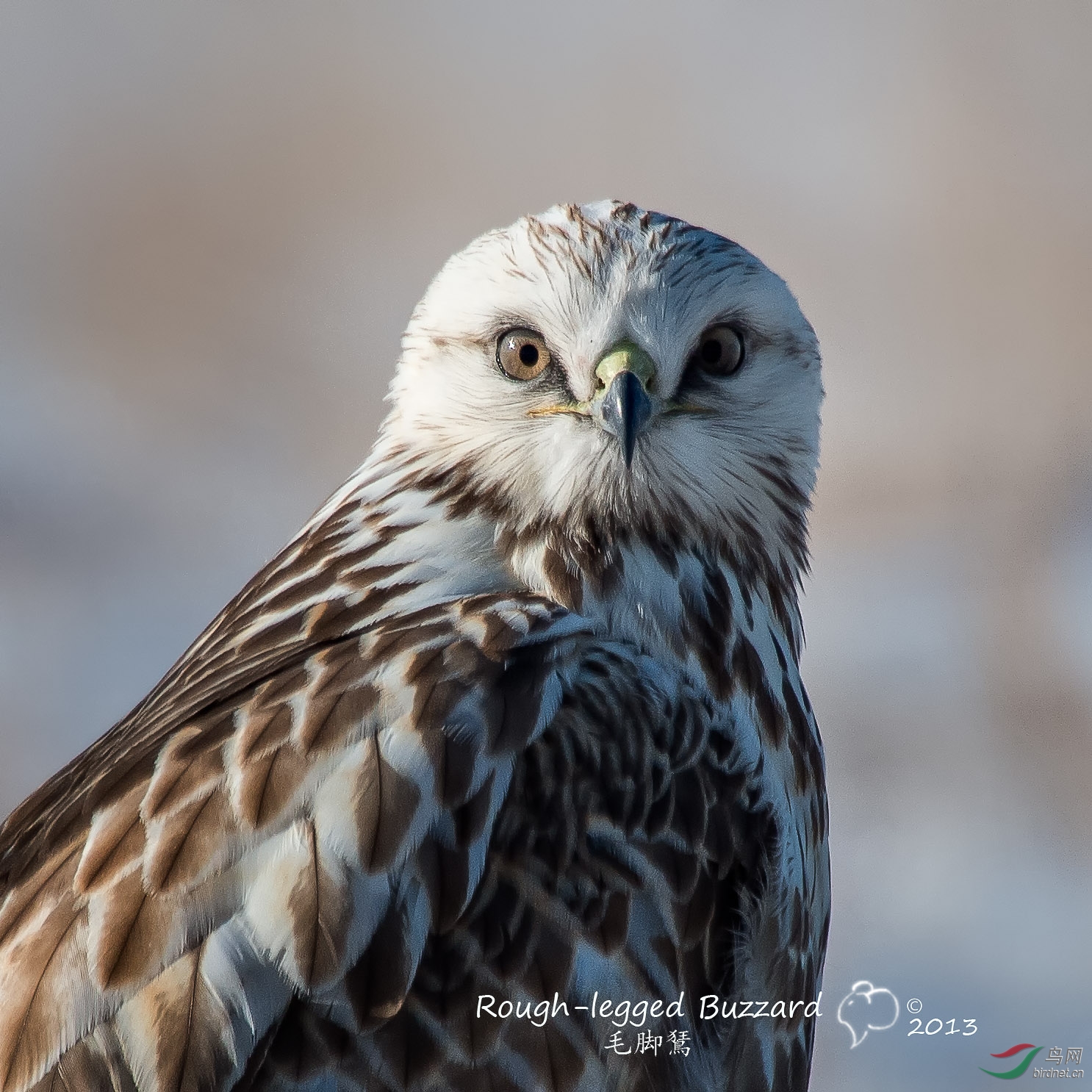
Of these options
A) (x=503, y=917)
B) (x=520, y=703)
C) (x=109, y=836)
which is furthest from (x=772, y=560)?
(x=109, y=836)

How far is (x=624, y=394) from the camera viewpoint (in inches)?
94.5

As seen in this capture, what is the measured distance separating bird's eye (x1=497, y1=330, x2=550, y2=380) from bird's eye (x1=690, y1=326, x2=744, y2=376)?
0.81 feet

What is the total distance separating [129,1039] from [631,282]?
1.33m

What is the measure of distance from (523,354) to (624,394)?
242mm

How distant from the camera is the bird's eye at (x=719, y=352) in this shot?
2570 millimetres

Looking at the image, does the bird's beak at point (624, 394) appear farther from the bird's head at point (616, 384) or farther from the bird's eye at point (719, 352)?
the bird's eye at point (719, 352)

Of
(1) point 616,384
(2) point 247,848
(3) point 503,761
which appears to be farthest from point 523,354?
(2) point 247,848

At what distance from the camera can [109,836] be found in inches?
80.5

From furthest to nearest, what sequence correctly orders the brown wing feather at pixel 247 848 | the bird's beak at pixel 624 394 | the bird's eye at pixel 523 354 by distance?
the bird's eye at pixel 523 354, the bird's beak at pixel 624 394, the brown wing feather at pixel 247 848

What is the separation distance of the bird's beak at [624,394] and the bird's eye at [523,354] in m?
0.14

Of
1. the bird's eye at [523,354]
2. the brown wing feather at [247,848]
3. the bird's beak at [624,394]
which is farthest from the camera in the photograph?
the bird's eye at [523,354]

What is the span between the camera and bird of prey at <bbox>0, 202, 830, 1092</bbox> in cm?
198

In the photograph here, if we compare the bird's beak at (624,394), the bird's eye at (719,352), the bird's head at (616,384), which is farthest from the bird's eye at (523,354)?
the bird's eye at (719,352)

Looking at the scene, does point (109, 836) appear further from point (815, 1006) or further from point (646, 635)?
point (815, 1006)
